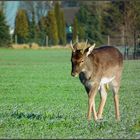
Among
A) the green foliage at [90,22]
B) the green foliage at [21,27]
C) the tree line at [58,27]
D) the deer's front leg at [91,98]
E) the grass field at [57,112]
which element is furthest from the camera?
the green foliage at [90,22]

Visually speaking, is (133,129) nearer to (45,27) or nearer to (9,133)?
(9,133)

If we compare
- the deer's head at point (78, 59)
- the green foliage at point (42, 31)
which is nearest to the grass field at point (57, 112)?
the deer's head at point (78, 59)

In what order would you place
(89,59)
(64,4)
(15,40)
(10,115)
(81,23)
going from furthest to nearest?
(64,4) → (81,23) → (15,40) → (10,115) → (89,59)

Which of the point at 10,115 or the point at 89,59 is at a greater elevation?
the point at 89,59

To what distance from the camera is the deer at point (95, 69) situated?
45.9ft

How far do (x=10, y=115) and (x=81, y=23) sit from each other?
305 ft

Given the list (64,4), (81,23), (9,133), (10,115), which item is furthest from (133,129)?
(64,4)

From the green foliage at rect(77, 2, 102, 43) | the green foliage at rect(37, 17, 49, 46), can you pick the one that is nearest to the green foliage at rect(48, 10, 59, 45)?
the green foliage at rect(37, 17, 49, 46)

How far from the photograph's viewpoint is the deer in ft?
45.9

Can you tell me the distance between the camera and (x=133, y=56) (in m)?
61.2

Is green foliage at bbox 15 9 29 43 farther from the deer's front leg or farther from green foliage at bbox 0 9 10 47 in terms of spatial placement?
the deer's front leg

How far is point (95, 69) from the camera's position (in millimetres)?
14633

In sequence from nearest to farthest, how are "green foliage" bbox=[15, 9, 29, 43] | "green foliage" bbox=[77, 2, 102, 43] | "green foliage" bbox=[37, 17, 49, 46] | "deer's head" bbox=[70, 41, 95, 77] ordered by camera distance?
1. "deer's head" bbox=[70, 41, 95, 77]
2. "green foliage" bbox=[15, 9, 29, 43]
3. "green foliage" bbox=[77, 2, 102, 43]
4. "green foliage" bbox=[37, 17, 49, 46]

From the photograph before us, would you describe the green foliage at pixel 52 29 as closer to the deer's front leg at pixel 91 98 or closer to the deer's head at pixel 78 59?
the deer's front leg at pixel 91 98
